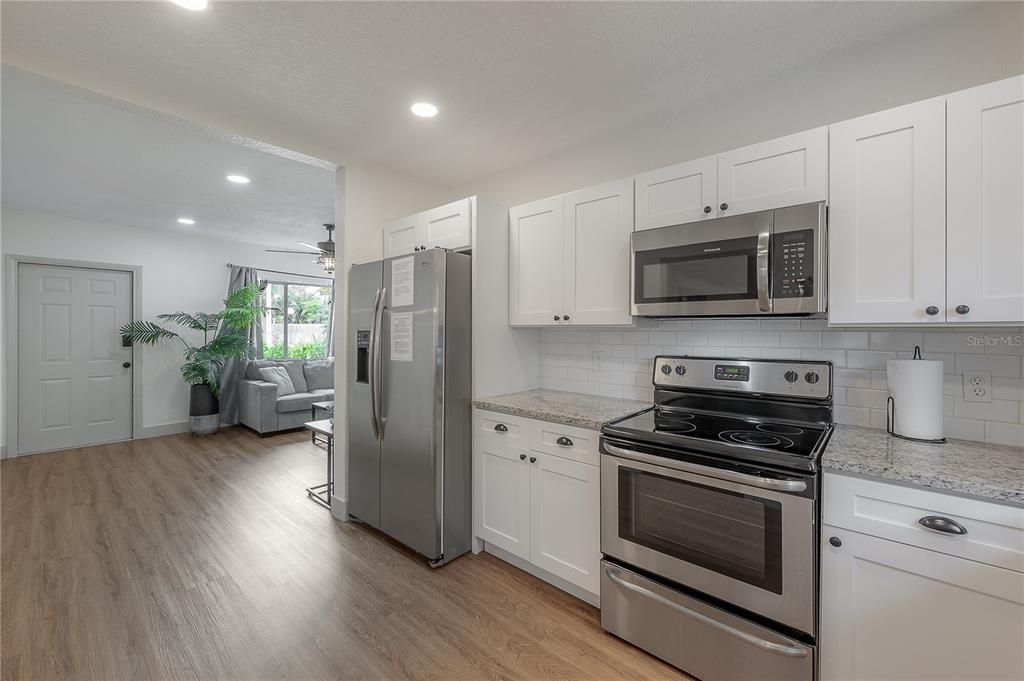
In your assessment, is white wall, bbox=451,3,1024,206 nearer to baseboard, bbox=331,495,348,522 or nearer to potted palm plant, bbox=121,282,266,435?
baseboard, bbox=331,495,348,522

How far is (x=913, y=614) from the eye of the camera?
4.27 feet

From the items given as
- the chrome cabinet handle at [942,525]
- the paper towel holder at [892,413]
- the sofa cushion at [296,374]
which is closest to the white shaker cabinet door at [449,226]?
the paper towel holder at [892,413]

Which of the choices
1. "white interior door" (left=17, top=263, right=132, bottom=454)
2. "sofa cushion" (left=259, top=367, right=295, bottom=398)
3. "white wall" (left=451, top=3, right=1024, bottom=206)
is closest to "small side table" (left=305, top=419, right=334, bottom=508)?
"sofa cushion" (left=259, top=367, right=295, bottom=398)

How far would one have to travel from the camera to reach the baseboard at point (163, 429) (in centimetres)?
539

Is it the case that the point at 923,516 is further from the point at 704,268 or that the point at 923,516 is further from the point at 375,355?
the point at 375,355

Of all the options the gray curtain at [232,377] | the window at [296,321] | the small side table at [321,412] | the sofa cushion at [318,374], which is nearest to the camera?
the small side table at [321,412]

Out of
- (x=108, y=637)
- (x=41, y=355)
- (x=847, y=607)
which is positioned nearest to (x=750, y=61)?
(x=847, y=607)

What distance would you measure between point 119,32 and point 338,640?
277 centimetres

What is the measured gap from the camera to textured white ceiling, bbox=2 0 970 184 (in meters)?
1.68

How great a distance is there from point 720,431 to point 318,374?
19.8 feet

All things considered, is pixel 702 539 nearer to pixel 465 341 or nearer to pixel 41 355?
pixel 465 341

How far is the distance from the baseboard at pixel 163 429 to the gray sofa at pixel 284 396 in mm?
666

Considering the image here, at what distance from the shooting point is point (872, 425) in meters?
1.85

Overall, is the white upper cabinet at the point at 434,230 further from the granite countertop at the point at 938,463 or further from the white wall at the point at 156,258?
the white wall at the point at 156,258
